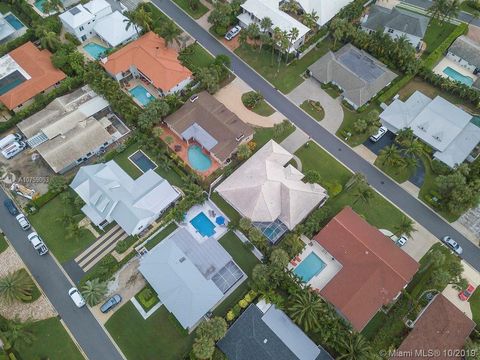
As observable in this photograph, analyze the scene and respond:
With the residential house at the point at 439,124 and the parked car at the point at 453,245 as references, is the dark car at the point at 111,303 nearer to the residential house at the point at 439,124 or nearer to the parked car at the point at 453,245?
the parked car at the point at 453,245

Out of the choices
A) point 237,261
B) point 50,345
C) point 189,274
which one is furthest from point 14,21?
point 237,261

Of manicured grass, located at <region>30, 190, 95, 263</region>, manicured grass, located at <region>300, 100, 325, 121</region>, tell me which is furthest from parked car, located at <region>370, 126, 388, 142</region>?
manicured grass, located at <region>30, 190, 95, 263</region>

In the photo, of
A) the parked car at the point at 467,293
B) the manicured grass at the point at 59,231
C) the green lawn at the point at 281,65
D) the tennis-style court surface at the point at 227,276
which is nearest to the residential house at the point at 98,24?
the green lawn at the point at 281,65

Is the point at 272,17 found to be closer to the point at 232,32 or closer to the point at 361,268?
the point at 232,32

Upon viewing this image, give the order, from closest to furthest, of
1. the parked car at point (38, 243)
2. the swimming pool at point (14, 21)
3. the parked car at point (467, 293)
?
the parked car at point (467, 293) → the parked car at point (38, 243) → the swimming pool at point (14, 21)

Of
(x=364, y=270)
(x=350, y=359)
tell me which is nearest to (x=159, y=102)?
(x=364, y=270)

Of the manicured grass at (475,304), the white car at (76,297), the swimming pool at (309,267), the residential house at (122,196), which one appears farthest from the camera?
the residential house at (122,196)
